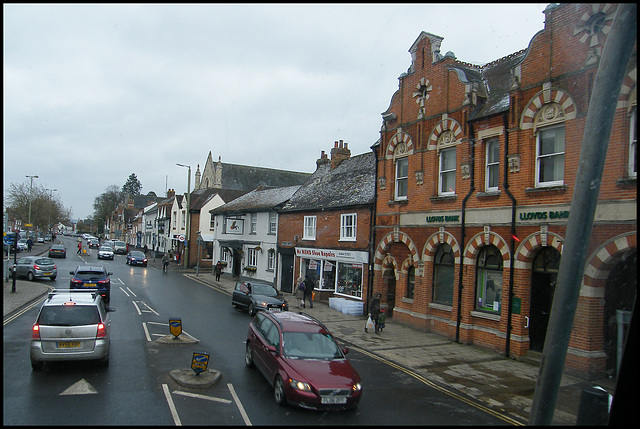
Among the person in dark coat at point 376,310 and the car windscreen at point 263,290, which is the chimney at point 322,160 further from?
the person in dark coat at point 376,310

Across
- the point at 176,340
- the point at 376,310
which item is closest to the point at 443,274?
the point at 376,310

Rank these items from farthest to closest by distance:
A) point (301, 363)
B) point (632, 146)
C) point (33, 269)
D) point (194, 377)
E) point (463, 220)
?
1. point (33, 269)
2. point (463, 220)
3. point (632, 146)
4. point (194, 377)
5. point (301, 363)

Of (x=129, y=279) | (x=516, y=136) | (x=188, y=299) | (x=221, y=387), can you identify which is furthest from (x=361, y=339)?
(x=129, y=279)

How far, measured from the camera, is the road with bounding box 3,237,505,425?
25.2 feet

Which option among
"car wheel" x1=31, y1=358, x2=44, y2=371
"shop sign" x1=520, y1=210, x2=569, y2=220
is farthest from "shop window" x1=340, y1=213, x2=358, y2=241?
"car wheel" x1=31, y1=358, x2=44, y2=371

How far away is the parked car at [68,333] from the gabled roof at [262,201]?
836 inches

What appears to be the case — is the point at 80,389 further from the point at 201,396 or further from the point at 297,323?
the point at 297,323

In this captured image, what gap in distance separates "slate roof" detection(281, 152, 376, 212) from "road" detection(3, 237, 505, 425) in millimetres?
11423

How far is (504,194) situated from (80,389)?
42.6 feet

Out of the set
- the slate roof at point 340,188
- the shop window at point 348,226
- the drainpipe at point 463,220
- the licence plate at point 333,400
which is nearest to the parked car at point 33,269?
the slate roof at point 340,188

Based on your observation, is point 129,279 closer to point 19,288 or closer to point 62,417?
point 19,288

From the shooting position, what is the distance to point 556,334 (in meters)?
6.51

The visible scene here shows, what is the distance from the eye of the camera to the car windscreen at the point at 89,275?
20969 millimetres

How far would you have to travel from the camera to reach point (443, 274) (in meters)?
17.4
